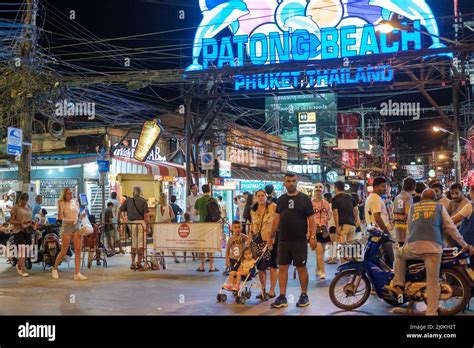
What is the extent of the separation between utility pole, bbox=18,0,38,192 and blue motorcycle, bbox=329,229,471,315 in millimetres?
10980

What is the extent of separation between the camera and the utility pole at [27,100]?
52.2 ft

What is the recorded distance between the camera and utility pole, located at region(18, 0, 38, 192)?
52.2 feet

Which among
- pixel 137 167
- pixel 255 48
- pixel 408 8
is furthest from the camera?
pixel 137 167

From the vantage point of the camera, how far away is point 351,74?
18.0 metres

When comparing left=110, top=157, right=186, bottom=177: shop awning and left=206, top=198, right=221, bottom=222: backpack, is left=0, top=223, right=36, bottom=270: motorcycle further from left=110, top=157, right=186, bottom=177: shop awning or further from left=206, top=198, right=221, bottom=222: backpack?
left=110, top=157, right=186, bottom=177: shop awning

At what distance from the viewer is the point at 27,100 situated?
54.3 feet

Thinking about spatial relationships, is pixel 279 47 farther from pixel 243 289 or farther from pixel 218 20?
pixel 243 289

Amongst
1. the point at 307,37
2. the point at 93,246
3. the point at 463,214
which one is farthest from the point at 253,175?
the point at 463,214

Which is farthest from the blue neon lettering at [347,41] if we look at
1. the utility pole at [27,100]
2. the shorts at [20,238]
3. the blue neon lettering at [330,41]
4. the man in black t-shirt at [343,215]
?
the shorts at [20,238]

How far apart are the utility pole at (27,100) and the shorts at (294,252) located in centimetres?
1012

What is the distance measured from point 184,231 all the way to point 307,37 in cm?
931

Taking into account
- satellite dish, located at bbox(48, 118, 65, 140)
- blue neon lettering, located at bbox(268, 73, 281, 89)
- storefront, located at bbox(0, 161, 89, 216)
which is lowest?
storefront, located at bbox(0, 161, 89, 216)

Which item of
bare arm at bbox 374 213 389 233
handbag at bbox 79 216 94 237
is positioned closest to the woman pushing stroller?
bare arm at bbox 374 213 389 233
